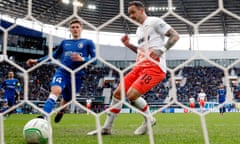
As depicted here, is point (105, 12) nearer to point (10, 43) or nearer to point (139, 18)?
point (10, 43)

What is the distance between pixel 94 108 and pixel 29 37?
33.3 feet

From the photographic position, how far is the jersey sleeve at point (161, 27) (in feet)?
11.7

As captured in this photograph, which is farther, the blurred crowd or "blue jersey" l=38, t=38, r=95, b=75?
the blurred crowd

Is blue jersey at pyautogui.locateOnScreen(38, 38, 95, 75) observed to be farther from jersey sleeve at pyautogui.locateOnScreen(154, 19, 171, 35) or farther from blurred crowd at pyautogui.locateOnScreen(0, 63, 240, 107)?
blurred crowd at pyautogui.locateOnScreen(0, 63, 240, 107)

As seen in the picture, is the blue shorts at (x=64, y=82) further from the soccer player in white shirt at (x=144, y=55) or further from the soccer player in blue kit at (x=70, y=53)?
the soccer player in white shirt at (x=144, y=55)

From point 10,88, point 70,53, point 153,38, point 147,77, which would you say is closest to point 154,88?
point 10,88

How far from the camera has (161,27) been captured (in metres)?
3.62

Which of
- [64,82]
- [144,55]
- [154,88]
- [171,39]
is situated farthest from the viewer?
[154,88]

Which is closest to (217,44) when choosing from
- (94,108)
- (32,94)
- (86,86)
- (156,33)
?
(86,86)

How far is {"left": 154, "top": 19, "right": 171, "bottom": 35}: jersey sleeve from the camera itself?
356 cm

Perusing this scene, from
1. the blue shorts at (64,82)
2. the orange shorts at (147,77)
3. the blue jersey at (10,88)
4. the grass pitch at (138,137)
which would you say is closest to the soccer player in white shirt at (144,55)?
the orange shorts at (147,77)

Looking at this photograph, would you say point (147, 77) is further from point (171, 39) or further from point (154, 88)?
point (154, 88)

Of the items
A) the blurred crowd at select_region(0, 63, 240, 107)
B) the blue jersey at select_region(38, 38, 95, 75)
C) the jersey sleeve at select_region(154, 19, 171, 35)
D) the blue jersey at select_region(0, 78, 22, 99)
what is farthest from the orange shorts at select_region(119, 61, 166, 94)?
the blurred crowd at select_region(0, 63, 240, 107)

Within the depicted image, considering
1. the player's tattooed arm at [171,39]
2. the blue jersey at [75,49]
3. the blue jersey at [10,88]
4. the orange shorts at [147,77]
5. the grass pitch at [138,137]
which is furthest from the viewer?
the blue jersey at [10,88]
